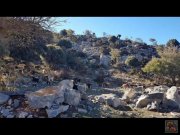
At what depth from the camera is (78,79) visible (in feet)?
46.6

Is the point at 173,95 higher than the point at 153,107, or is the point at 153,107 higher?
the point at 173,95

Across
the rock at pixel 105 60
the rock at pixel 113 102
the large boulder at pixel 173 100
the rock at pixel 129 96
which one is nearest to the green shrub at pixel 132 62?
the rock at pixel 105 60

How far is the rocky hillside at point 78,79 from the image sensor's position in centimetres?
858

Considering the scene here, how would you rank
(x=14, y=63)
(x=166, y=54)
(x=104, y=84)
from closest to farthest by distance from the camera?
(x=14, y=63) → (x=104, y=84) → (x=166, y=54)

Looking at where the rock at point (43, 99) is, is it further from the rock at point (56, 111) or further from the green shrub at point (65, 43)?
the green shrub at point (65, 43)

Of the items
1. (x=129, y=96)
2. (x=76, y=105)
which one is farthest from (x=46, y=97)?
(x=129, y=96)

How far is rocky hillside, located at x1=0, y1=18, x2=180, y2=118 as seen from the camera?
8.58 m

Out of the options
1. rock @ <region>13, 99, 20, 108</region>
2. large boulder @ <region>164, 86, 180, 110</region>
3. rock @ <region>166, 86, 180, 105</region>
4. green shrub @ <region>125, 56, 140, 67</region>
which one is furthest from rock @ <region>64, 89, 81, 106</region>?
green shrub @ <region>125, 56, 140, 67</region>

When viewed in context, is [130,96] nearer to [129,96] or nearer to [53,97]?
[129,96]
